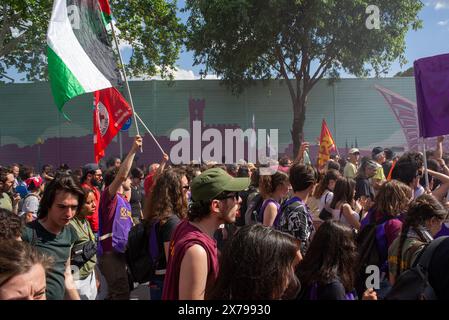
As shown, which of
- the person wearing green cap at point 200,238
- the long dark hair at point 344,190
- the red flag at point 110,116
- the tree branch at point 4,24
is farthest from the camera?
the tree branch at point 4,24

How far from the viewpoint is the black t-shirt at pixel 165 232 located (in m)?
3.40

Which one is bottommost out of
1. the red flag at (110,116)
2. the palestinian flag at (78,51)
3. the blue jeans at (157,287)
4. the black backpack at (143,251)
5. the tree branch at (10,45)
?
the blue jeans at (157,287)

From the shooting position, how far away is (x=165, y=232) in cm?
341

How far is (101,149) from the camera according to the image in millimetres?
6051

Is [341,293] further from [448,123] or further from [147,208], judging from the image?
[448,123]

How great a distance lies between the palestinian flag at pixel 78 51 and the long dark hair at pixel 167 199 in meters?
1.85

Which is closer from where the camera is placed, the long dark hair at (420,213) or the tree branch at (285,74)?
the long dark hair at (420,213)

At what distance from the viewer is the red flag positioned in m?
5.95

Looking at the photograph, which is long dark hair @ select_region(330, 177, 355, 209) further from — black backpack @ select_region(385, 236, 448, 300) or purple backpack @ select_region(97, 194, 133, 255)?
black backpack @ select_region(385, 236, 448, 300)

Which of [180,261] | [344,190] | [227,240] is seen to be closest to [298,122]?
[344,190]

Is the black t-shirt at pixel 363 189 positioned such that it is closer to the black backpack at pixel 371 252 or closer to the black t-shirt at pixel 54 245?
the black backpack at pixel 371 252

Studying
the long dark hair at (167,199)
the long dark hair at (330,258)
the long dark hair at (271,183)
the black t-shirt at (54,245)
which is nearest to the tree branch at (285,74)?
the long dark hair at (271,183)

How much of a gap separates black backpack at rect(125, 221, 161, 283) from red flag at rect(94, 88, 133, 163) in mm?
2550
